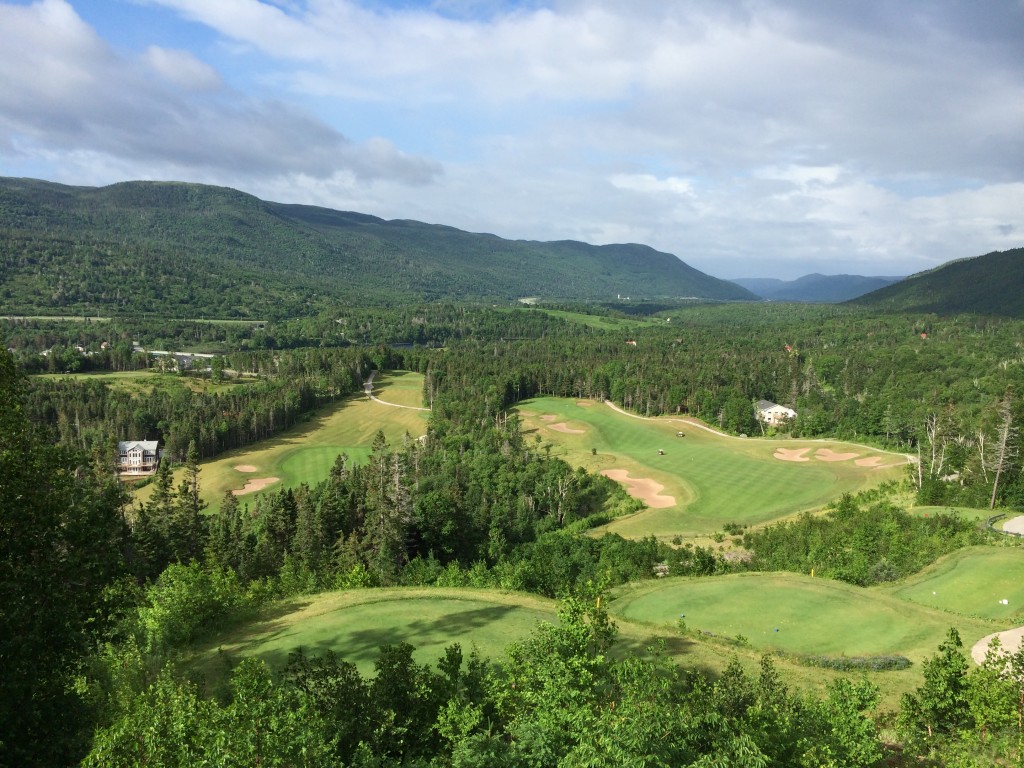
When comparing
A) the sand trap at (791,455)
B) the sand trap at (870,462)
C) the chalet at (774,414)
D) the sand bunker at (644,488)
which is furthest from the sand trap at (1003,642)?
the chalet at (774,414)

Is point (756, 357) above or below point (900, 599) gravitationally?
above

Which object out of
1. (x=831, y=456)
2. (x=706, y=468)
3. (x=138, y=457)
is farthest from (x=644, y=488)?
(x=138, y=457)

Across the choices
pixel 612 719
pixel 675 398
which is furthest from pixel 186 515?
pixel 675 398

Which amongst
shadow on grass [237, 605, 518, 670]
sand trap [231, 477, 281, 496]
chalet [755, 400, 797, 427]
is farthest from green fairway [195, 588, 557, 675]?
chalet [755, 400, 797, 427]

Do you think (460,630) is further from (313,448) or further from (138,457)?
(138,457)

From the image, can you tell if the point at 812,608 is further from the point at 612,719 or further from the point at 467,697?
the point at 612,719

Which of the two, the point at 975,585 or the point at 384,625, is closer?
the point at 384,625
